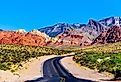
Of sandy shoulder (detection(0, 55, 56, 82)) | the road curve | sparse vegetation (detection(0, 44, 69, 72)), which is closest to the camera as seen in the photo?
the road curve

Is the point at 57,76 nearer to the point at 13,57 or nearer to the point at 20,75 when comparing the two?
the point at 20,75

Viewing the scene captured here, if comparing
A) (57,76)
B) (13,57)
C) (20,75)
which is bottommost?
(57,76)

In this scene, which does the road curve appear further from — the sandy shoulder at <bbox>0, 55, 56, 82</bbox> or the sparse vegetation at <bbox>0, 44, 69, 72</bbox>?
the sparse vegetation at <bbox>0, 44, 69, 72</bbox>

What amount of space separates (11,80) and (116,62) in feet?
117

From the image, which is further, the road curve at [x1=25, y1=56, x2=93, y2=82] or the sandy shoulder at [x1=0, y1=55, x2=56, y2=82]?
the sandy shoulder at [x1=0, y1=55, x2=56, y2=82]

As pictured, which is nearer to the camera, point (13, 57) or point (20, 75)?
point (20, 75)

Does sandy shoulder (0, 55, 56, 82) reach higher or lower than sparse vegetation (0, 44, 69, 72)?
lower

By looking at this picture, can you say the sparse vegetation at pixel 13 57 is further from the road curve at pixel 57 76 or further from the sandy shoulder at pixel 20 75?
the road curve at pixel 57 76

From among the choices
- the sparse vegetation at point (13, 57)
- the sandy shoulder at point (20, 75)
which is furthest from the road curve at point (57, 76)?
the sparse vegetation at point (13, 57)

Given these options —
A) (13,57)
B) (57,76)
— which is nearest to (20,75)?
(57,76)

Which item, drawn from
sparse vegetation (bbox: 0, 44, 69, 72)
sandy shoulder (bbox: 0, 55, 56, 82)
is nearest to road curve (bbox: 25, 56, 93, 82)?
sandy shoulder (bbox: 0, 55, 56, 82)

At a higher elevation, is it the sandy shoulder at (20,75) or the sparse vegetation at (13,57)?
the sparse vegetation at (13,57)

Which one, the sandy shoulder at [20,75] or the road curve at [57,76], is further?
the sandy shoulder at [20,75]

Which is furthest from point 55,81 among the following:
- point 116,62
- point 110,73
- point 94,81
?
point 116,62
